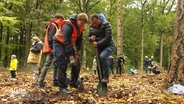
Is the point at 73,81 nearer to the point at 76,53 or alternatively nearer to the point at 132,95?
the point at 76,53

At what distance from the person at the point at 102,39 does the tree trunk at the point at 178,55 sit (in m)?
1.95

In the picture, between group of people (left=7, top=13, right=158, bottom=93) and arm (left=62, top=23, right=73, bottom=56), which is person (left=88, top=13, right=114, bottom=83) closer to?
group of people (left=7, top=13, right=158, bottom=93)

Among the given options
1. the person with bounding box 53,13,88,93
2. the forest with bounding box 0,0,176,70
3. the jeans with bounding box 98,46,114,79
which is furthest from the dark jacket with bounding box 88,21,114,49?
the forest with bounding box 0,0,176,70

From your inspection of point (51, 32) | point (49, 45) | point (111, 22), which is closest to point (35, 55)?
point (49, 45)

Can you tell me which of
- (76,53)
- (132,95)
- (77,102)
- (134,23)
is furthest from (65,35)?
(134,23)

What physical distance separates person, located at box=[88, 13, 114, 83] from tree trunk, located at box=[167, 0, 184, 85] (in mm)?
1951

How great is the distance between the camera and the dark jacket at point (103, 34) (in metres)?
6.66

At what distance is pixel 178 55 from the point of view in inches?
302

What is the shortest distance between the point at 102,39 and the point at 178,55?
2.30 meters

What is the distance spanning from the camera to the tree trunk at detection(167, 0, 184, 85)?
24.9 ft

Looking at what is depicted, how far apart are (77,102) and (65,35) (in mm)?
1504

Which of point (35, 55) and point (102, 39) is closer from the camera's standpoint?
point (102, 39)

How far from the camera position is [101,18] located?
6738 millimetres

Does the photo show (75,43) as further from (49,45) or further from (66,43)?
(49,45)
